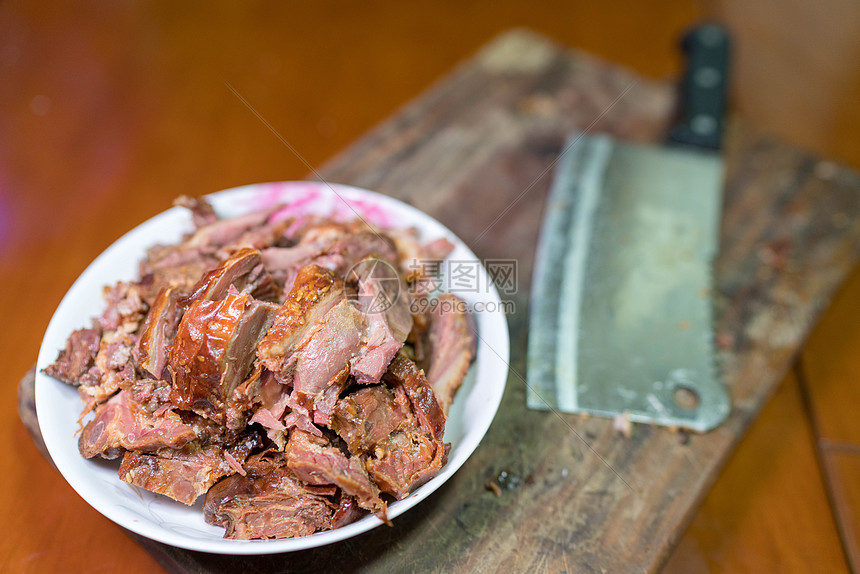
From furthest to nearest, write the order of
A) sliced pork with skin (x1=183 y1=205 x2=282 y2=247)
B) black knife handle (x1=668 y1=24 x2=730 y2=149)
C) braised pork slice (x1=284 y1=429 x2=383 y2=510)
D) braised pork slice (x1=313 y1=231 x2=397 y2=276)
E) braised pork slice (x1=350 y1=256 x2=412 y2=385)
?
1. black knife handle (x1=668 y1=24 x2=730 y2=149)
2. sliced pork with skin (x1=183 y1=205 x2=282 y2=247)
3. braised pork slice (x1=313 y1=231 x2=397 y2=276)
4. braised pork slice (x1=350 y1=256 x2=412 y2=385)
5. braised pork slice (x1=284 y1=429 x2=383 y2=510)

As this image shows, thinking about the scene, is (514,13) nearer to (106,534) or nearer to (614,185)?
(614,185)

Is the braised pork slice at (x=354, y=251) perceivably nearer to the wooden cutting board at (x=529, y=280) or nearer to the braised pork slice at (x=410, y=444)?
the braised pork slice at (x=410, y=444)

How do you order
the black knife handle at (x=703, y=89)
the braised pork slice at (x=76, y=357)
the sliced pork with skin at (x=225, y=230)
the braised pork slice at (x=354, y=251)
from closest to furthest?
the braised pork slice at (x=76, y=357) → the braised pork slice at (x=354, y=251) → the sliced pork with skin at (x=225, y=230) → the black knife handle at (x=703, y=89)

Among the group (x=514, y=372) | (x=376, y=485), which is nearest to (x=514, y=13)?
(x=514, y=372)

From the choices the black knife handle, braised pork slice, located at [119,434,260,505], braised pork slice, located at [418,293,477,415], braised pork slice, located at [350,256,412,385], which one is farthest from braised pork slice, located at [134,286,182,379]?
the black knife handle

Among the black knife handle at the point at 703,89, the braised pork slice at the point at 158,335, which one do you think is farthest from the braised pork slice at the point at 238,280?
the black knife handle at the point at 703,89

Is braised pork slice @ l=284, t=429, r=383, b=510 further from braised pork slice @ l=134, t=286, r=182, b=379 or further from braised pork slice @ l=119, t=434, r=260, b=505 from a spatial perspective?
braised pork slice @ l=134, t=286, r=182, b=379
